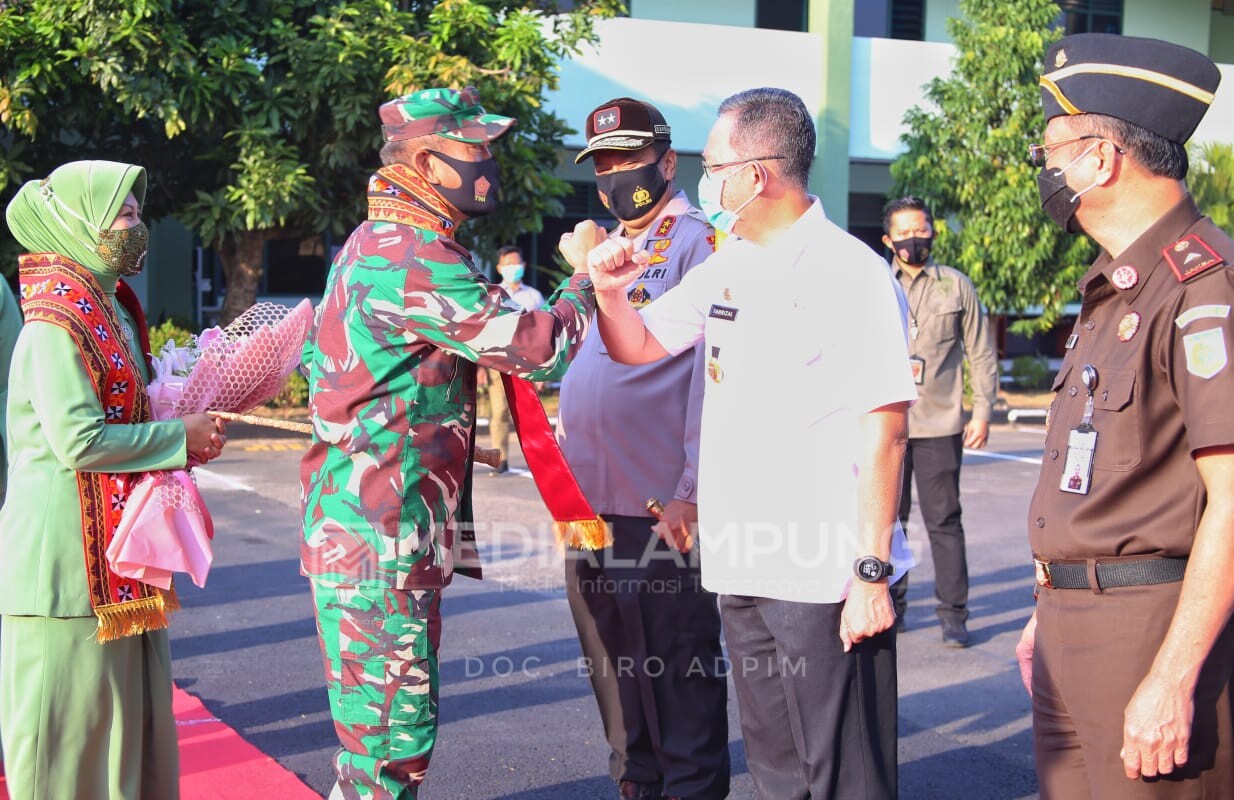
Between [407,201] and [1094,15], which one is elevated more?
[1094,15]

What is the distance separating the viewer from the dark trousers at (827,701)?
3.06 meters

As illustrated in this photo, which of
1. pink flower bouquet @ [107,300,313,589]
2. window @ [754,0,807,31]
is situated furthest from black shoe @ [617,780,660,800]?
window @ [754,0,807,31]

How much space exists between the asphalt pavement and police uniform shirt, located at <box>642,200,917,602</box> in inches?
69.1

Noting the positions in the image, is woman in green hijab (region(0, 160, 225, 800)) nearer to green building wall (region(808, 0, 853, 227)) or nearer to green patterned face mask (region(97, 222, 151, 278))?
green patterned face mask (region(97, 222, 151, 278))

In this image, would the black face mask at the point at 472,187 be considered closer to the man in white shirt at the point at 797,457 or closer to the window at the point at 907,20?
the man in white shirt at the point at 797,457

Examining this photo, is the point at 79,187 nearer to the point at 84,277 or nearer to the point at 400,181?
the point at 84,277

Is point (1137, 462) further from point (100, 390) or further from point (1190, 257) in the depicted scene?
point (100, 390)

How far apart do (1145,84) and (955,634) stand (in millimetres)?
4437

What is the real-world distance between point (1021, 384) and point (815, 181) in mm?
4774

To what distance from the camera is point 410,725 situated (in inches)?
127

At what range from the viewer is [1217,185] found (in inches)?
660

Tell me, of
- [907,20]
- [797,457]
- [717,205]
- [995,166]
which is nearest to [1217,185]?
[995,166]

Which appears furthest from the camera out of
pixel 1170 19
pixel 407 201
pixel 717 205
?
pixel 1170 19

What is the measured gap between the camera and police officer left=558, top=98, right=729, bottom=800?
4.21 meters
